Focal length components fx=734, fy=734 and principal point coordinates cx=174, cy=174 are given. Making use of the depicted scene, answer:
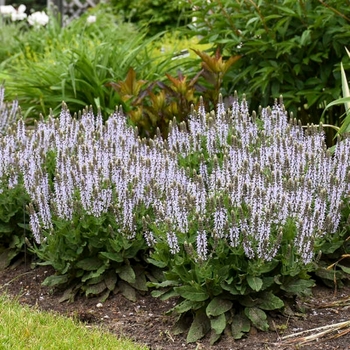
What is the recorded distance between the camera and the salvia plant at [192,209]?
12.7ft

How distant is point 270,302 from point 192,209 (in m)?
0.65

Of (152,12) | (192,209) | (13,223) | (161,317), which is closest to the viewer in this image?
(192,209)

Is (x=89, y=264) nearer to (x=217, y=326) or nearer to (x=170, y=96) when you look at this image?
(x=217, y=326)

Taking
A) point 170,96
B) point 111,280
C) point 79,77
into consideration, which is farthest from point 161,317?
point 79,77

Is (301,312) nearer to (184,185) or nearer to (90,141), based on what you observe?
(184,185)

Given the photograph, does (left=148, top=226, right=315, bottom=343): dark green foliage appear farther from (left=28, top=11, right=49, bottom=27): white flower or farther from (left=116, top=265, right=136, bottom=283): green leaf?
(left=28, top=11, right=49, bottom=27): white flower

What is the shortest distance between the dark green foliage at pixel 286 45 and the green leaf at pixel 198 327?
2.76 m

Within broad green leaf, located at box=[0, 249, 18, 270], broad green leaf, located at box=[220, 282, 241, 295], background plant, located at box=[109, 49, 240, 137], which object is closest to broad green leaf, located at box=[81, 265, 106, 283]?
broad green leaf, located at box=[0, 249, 18, 270]

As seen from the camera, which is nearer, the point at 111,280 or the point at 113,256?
the point at 113,256

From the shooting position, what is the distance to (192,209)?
401 cm

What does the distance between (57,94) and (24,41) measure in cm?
409

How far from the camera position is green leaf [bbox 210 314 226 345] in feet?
12.7

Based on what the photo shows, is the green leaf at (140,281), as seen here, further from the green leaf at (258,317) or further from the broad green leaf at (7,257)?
the broad green leaf at (7,257)

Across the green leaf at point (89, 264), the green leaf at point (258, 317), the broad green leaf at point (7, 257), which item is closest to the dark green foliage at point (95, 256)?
the green leaf at point (89, 264)
